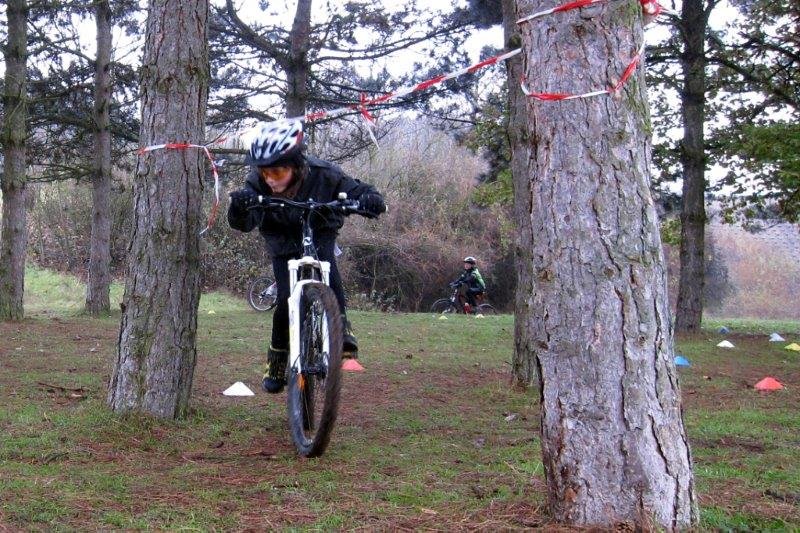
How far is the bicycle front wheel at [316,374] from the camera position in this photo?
4125mm

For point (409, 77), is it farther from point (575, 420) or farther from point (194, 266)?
point (575, 420)

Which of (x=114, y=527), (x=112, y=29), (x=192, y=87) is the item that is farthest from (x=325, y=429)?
(x=112, y=29)

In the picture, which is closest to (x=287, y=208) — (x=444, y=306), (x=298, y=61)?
(x=298, y=61)

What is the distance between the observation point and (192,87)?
17.0 feet

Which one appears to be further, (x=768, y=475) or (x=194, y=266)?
(x=194, y=266)

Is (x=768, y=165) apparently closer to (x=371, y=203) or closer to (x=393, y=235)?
(x=371, y=203)

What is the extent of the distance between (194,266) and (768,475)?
3.39 metres

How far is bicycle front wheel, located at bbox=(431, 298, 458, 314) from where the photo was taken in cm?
2677

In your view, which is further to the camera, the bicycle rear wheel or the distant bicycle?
the bicycle rear wheel

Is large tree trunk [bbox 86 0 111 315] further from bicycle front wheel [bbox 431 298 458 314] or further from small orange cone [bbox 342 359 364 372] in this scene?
bicycle front wheel [bbox 431 298 458 314]

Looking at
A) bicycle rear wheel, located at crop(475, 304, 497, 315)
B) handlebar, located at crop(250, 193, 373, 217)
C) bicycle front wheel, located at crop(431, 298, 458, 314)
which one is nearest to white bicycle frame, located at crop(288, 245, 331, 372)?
handlebar, located at crop(250, 193, 373, 217)

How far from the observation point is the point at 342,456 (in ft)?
14.4

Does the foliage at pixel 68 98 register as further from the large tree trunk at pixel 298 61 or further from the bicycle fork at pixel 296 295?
the bicycle fork at pixel 296 295

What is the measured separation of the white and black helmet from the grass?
5.27 feet
